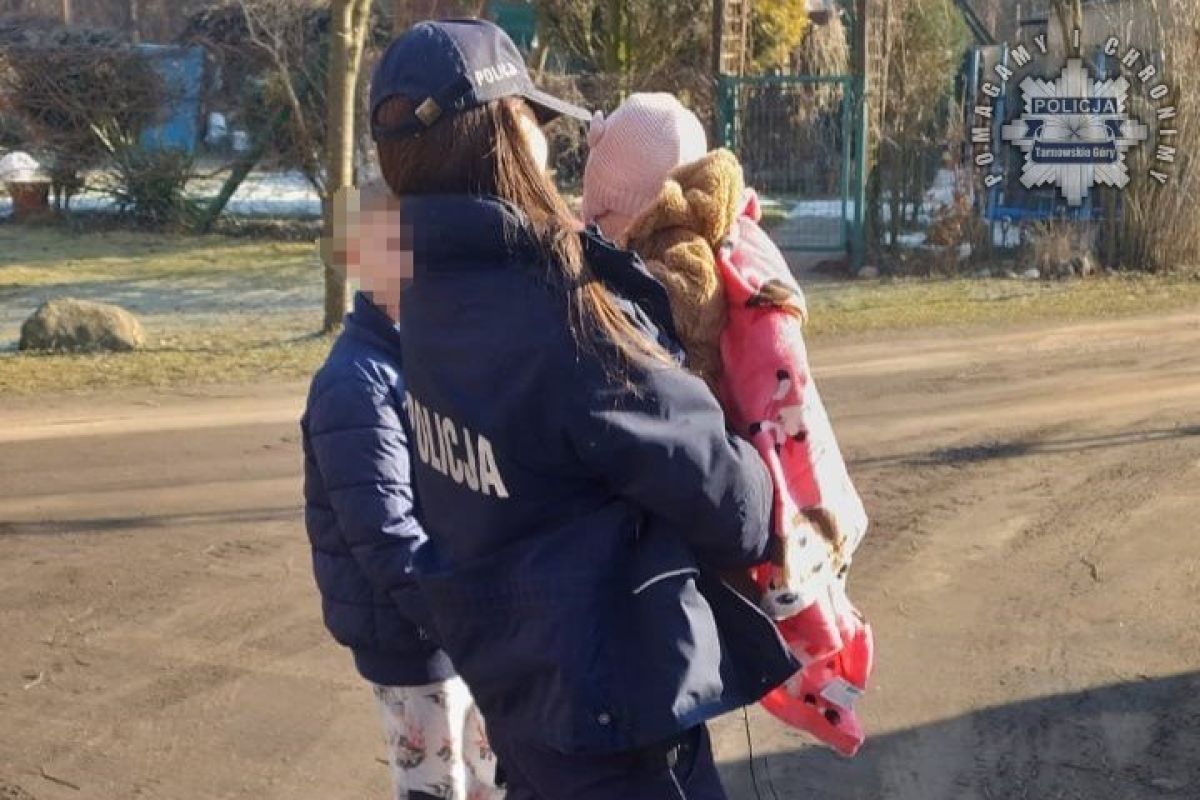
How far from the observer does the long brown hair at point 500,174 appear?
2318 mm

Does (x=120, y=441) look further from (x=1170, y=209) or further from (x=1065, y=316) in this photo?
(x=1170, y=209)

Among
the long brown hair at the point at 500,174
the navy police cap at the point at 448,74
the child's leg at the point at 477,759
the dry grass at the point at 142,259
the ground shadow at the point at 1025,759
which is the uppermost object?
the navy police cap at the point at 448,74

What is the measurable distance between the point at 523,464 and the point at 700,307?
0.43m

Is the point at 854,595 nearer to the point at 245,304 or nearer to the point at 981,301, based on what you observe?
the point at 981,301

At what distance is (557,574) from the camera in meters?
2.33

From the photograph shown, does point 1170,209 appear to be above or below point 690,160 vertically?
below

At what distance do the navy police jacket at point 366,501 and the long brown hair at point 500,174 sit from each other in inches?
29.2

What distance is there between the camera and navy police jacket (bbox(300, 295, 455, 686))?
300 centimetres

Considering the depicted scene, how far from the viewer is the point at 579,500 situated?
2350 millimetres

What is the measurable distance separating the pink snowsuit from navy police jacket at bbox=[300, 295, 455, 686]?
704 millimetres

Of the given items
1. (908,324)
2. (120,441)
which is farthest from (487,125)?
(908,324)

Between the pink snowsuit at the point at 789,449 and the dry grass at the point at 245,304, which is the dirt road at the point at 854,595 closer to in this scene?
the dry grass at the point at 245,304

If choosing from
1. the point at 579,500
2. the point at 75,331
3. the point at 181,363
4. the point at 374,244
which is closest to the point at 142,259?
the point at 75,331

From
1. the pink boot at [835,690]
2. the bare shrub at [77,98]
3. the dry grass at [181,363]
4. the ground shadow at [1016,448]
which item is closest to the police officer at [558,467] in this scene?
the pink boot at [835,690]
